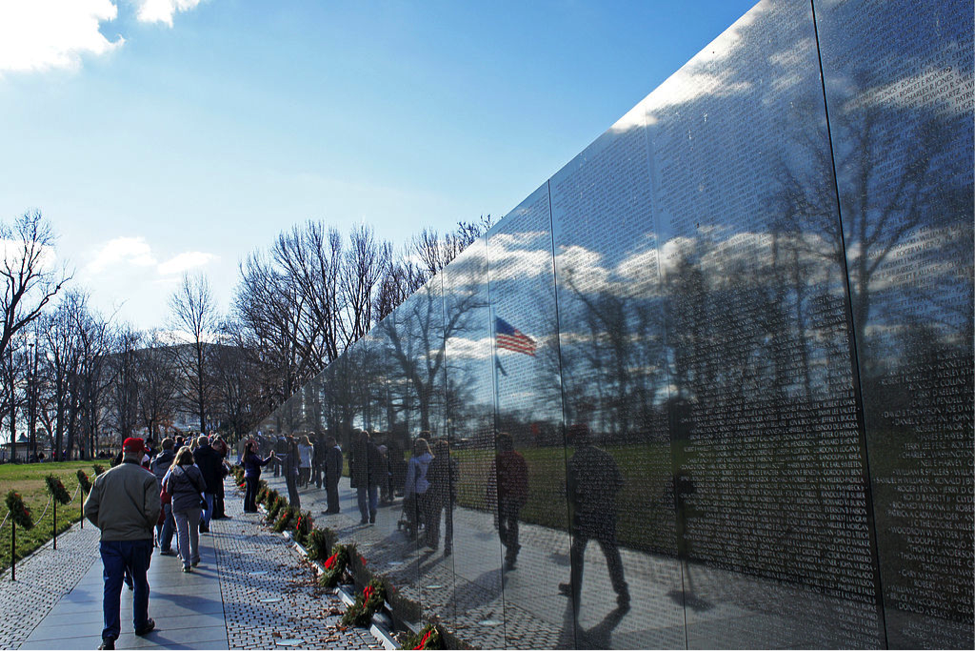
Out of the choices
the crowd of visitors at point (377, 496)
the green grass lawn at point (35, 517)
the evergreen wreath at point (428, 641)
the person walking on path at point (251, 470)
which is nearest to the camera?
the crowd of visitors at point (377, 496)

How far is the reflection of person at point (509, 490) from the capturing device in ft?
16.3

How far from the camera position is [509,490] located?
203 inches

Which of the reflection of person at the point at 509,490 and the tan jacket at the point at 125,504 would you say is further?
the tan jacket at the point at 125,504

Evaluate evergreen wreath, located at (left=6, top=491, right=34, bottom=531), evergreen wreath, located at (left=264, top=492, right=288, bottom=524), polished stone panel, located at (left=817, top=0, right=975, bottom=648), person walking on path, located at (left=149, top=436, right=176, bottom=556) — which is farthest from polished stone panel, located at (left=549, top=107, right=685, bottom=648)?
evergreen wreath, located at (left=264, top=492, right=288, bottom=524)

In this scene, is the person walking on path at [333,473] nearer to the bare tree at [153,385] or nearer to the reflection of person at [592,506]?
the reflection of person at [592,506]

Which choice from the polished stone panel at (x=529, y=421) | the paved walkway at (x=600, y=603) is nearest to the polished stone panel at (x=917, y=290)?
the paved walkway at (x=600, y=603)

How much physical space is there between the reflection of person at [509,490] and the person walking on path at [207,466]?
11.6 metres

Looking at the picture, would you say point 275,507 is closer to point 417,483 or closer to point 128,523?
point 128,523

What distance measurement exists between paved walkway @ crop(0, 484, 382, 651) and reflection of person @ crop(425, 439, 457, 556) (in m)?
1.37

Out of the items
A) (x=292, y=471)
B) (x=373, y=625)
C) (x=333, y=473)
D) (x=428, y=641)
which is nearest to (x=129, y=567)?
(x=373, y=625)

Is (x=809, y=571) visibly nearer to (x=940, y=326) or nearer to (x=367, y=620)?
(x=940, y=326)

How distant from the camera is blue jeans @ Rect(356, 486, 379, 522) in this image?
935cm

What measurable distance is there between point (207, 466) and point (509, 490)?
40.7ft

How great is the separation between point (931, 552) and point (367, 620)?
6.65 meters
